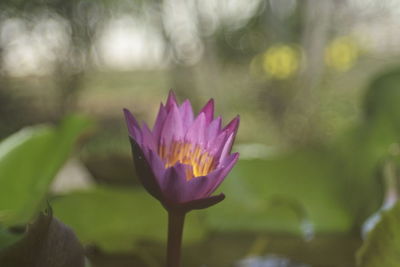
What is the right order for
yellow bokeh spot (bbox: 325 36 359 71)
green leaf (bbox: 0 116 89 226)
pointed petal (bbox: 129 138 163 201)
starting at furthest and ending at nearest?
yellow bokeh spot (bbox: 325 36 359 71) → green leaf (bbox: 0 116 89 226) → pointed petal (bbox: 129 138 163 201)

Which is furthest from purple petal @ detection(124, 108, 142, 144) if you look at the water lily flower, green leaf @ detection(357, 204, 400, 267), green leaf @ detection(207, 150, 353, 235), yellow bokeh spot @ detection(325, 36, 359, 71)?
yellow bokeh spot @ detection(325, 36, 359, 71)

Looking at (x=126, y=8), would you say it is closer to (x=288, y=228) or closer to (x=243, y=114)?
(x=243, y=114)

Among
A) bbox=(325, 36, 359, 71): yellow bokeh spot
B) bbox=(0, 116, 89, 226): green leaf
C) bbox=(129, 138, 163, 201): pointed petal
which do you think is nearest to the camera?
bbox=(129, 138, 163, 201): pointed petal

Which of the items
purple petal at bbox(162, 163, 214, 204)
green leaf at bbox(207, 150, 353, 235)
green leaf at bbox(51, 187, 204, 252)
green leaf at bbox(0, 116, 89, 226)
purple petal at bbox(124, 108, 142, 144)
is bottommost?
green leaf at bbox(207, 150, 353, 235)

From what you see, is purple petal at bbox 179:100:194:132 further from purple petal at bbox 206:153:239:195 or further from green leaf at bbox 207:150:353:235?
green leaf at bbox 207:150:353:235

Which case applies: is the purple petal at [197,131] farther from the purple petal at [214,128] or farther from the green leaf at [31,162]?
the green leaf at [31,162]

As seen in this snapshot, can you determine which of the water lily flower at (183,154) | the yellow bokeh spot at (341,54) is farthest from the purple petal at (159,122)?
the yellow bokeh spot at (341,54)
